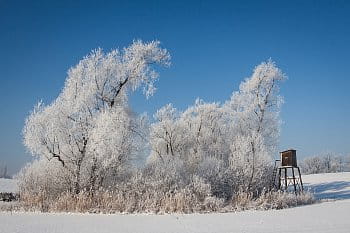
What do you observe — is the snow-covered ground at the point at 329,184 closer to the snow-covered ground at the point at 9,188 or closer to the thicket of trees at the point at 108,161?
the thicket of trees at the point at 108,161

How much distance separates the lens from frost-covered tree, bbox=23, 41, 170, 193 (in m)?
19.5

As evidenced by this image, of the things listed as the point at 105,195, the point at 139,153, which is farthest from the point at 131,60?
the point at 105,195

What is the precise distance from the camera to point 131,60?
22.0 metres

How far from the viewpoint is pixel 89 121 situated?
2036 cm

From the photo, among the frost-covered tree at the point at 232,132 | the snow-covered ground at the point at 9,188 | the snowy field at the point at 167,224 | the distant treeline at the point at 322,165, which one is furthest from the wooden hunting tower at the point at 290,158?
the distant treeline at the point at 322,165

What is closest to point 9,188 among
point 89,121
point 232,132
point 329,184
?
point 89,121

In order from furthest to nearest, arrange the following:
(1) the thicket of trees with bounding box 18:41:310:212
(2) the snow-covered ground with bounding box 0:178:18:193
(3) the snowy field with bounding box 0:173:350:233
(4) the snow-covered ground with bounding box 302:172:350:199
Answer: (4) the snow-covered ground with bounding box 302:172:350:199, (2) the snow-covered ground with bounding box 0:178:18:193, (1) the thicket of trees with bounding box 18:41:310:212, (3) the snowy field with bounding box 0:173:350:233

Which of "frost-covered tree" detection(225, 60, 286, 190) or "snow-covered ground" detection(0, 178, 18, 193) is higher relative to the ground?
"frost-covered tree" detection(225, 60, 286, 190)

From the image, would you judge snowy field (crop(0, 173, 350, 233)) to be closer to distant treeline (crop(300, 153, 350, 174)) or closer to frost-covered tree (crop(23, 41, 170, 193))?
frost-covered tree (crop(23, 41, 170, 193))

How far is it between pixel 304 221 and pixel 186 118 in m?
24.8

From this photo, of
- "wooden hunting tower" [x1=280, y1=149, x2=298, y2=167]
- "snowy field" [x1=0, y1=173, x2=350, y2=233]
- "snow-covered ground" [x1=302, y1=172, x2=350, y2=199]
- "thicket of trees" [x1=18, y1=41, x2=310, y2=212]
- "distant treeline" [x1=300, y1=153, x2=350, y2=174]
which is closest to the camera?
"snowy field" [x1=0, y1=173, x2=350, y2=233]

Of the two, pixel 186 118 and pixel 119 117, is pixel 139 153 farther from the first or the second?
pixel 186 118

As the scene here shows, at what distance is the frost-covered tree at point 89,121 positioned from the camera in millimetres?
19453

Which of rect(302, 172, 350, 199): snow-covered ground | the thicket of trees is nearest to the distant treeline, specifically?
rect(302, 172, 350, 199): snow-covered ground
